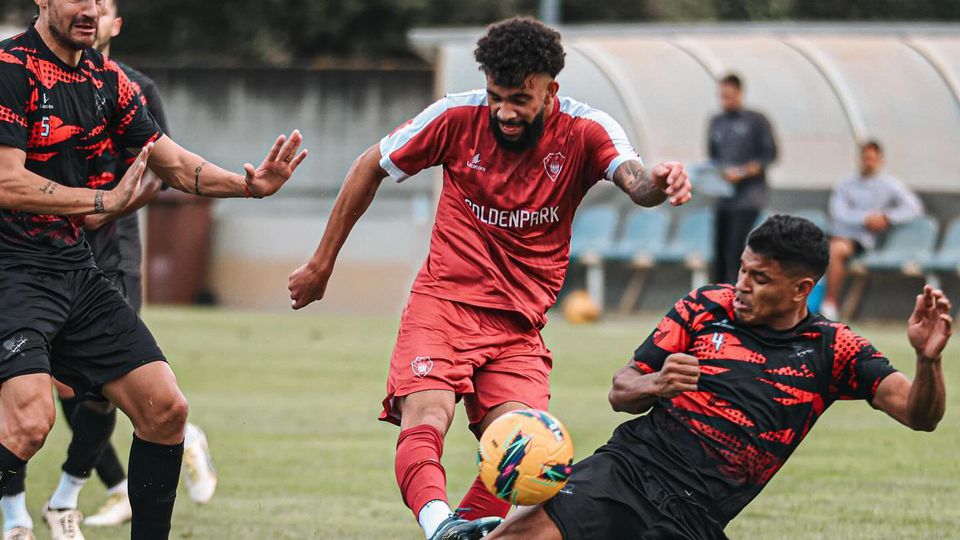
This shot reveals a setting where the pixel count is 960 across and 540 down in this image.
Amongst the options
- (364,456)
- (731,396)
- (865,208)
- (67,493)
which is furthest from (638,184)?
(865,208)

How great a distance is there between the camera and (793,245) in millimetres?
5473

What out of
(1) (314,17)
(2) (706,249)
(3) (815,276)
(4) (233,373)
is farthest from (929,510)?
(1) (314,17)

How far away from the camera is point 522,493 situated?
5219 millimetres

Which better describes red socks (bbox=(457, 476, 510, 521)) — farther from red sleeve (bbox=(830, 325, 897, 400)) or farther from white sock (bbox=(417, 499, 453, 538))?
red sleeve (bbox=(830, 325, 897, 400))

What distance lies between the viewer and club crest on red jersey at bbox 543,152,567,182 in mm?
6066

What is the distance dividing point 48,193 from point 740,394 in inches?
104

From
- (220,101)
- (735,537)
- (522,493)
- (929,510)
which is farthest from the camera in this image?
(220,101)

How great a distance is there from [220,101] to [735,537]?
20198 millimetres

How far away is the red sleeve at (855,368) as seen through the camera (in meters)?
5.37

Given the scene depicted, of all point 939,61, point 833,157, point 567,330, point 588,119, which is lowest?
point 567,330

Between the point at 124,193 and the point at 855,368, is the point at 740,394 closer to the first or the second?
the point at 855,368

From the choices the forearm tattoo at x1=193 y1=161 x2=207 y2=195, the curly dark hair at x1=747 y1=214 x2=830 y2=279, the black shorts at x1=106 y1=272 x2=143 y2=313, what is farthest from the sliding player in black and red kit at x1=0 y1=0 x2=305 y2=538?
the curly dark hair at x1=747 y1=214 x2=830 y2=279

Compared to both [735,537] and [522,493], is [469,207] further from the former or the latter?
[735,537]

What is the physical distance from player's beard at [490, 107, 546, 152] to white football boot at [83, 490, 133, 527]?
279cm
